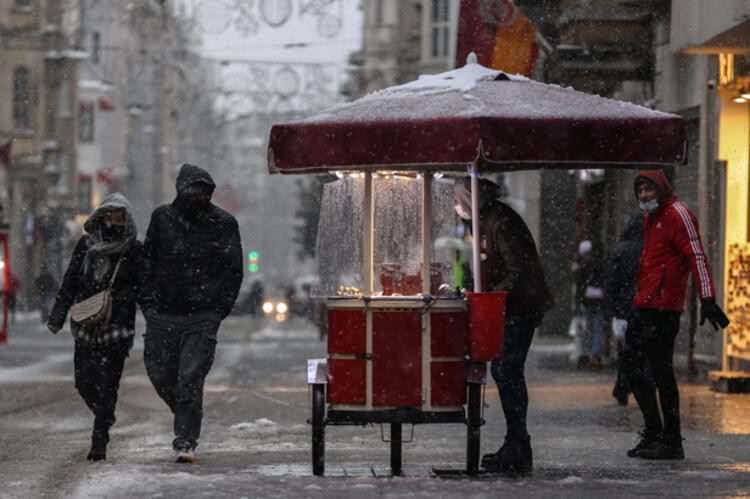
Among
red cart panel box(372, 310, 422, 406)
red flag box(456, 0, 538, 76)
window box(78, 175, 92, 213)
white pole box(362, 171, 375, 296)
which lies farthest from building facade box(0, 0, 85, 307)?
red cart panel box(372, 310, 422, 406)

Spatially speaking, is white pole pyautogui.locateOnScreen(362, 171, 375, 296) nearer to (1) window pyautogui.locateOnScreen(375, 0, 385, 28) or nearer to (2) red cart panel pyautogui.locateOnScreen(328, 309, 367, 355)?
(2) red cart panel pyautogui.locateOnScreen(328, 309, 367, 355)

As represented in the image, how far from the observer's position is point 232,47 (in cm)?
4538

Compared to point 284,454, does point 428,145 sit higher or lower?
higher

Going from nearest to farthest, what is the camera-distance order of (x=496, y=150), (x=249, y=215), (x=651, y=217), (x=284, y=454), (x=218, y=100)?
1. (x=496, y=150)
2. (x=651, y=217)
3. (x=284, y=454)
4. (x=218, y=100)
5. (x=249, y=215)

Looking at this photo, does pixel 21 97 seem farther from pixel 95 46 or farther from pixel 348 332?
pixel 348 332

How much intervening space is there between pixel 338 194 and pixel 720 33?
25.1ft

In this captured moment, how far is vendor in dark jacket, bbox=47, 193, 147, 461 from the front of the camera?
999 cm

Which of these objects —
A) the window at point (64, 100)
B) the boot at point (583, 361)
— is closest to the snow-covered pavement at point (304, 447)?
the boot at point (583, 361)

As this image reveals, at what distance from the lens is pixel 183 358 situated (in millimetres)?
9828

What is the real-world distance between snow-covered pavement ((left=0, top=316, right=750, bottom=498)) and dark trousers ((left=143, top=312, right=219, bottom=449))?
0.34 metres

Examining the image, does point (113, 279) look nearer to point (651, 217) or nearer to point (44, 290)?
point (651, 217)

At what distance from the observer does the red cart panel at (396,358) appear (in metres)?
8.73

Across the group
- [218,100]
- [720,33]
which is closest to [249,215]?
[218,100]

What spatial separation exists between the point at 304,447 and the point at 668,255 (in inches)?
130
